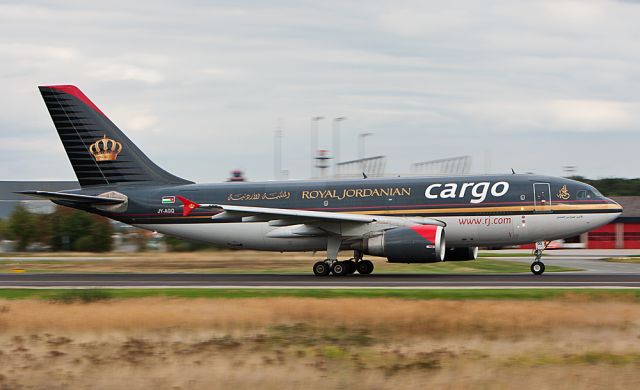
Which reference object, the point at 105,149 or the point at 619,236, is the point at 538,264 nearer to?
the point at 105,149

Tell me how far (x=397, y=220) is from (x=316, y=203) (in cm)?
399

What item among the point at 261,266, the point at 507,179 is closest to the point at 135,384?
the point at 507,179

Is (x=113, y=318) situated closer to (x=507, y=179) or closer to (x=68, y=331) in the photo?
(x=68, y=331)

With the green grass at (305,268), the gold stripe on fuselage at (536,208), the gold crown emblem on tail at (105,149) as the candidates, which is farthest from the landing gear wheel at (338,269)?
the gold crown emblem on tail at (105,149)

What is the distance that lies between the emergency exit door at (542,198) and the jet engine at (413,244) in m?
4.05

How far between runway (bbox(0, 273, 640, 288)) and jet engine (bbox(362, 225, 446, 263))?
2.78ft

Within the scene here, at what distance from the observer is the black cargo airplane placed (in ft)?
112

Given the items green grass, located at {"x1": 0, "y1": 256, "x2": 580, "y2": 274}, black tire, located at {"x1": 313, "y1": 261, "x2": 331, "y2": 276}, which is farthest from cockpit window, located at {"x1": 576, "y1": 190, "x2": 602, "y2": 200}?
black tire, located at {"x1": 313, "y1": 261, "x2": 331, "y2": 276}

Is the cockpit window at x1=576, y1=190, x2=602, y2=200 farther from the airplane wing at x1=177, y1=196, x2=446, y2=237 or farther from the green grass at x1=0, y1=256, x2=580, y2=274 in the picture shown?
the green grass at x1=0, y1=256, x2=580, y2=274

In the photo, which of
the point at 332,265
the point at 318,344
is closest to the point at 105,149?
the point at 332,265

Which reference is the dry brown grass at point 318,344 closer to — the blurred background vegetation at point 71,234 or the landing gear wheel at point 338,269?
the landing gear wheel at point 338,269

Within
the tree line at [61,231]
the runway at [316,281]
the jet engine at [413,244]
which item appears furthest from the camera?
the tree line at [61,231]

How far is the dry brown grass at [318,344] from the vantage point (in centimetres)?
1498

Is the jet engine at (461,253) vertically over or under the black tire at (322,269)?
over
